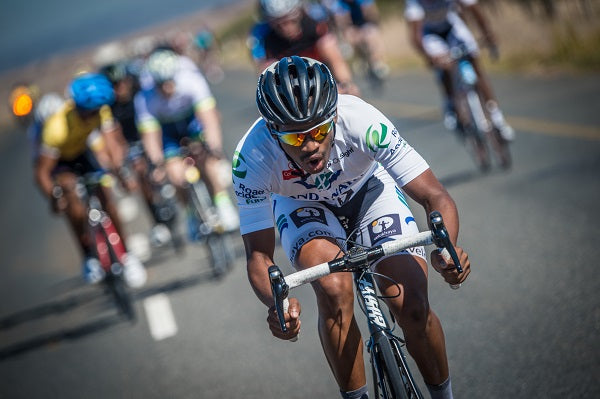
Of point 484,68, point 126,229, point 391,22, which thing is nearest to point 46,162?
point 126,229

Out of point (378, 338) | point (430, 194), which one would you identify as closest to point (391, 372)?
point (378, 338)

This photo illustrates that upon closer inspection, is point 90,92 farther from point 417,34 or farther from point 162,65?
point 417,34

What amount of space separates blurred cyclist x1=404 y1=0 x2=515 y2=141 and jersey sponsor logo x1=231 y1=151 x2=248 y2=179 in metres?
6.29

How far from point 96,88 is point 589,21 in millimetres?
14200

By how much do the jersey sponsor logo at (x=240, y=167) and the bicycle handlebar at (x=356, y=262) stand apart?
0.77 meters

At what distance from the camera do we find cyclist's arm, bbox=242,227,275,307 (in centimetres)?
402

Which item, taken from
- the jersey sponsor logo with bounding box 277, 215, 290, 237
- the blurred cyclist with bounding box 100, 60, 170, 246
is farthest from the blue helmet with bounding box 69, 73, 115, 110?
the jersey sponsor logo with bounding box 277, 215, 290, 237

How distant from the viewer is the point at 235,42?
7694 centimetres

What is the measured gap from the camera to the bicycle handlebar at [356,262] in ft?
11.1

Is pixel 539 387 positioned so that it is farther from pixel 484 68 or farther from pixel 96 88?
pixel 484 68

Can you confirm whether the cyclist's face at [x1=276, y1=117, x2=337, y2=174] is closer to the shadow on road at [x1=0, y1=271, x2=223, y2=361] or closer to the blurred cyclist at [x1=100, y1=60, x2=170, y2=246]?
the shadow on road at [x1=0, y1=271, x2=223, y2=361]

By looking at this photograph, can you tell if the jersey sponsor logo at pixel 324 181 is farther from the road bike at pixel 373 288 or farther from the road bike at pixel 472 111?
the road bike at pixel 472 111

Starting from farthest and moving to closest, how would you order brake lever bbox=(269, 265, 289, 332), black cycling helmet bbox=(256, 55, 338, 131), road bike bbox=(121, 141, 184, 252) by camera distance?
road bike bbox=(121, 141, 184, 252), black cycling helmet bbox=(256, 55, 338, 131), brake lever bbox=(269, 265, 289, 332)

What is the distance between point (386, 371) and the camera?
12.1ft
